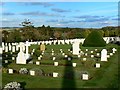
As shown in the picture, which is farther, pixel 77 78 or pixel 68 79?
pixel 77 78

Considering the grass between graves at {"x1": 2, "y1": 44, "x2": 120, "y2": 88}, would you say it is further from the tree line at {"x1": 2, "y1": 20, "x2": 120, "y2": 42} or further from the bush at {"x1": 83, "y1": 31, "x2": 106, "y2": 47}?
the tree line at {"x1": 2, "y1": 20, "x2": 120, "y2": 42}

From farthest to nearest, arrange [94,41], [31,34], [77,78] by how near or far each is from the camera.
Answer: [31,34], [94,41], [77,78]

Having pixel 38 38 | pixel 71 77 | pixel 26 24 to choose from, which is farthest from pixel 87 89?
pixel 26 24

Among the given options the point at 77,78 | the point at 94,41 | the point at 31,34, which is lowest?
the point at 77,78

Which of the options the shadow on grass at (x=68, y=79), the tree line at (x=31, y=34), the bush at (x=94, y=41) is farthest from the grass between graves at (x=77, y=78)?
the tree line at (x=31, y=34)

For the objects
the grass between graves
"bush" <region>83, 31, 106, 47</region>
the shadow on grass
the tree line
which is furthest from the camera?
the tree line

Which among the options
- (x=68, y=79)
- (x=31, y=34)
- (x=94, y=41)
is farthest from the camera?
(x=31, y=34)

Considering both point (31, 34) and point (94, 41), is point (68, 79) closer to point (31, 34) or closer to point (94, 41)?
point (94, 41)

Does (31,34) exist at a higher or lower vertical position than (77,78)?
higher

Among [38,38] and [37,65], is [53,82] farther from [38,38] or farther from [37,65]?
[38,38]

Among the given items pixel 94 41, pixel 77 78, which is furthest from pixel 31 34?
pixel 77 78

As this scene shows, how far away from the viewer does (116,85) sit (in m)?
14.6

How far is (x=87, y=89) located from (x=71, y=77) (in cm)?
301

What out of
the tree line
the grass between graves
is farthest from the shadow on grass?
the tree line
